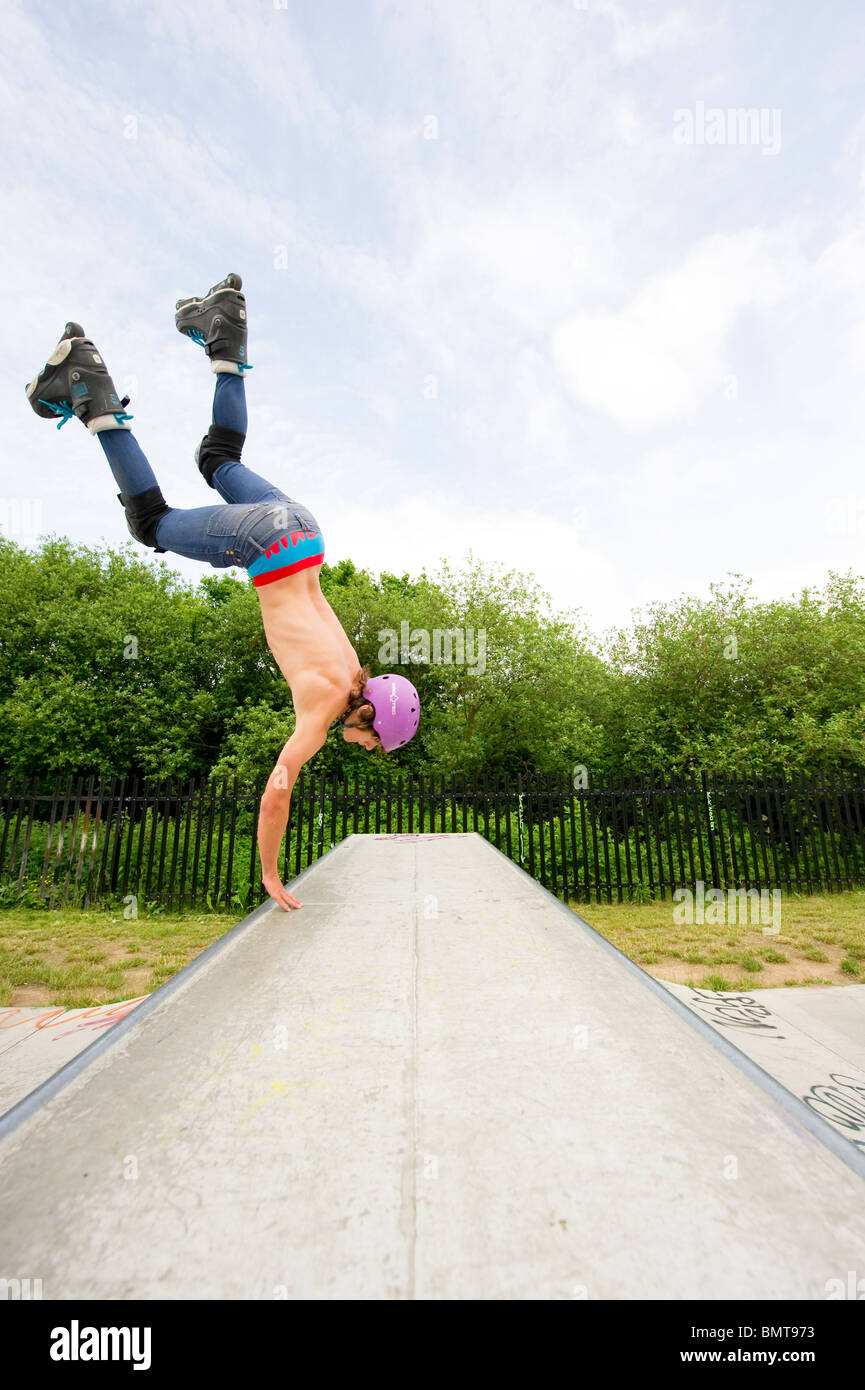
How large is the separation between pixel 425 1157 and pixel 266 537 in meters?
2.67

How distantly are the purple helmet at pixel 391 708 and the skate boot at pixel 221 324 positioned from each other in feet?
6.21

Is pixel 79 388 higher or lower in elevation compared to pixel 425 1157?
higher

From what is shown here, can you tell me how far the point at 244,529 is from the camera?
3.01 metres

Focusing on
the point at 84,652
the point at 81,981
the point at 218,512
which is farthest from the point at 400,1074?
the point at 84,652

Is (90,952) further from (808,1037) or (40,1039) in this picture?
(808,1037)

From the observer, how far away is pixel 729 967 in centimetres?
536

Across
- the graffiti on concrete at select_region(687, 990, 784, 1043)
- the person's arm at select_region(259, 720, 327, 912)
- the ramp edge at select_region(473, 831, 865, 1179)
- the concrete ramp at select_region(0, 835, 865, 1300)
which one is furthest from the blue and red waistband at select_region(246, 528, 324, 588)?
the graffiti on concrete at select_region(687, 990, 784, 1043)

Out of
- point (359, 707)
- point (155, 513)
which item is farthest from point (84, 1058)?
point (155, 513)

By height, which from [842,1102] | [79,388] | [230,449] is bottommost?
[842,1102]

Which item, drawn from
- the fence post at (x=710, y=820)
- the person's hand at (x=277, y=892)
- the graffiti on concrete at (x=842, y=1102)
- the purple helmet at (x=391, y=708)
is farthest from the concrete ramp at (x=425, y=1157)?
the fence post at (x=710, y=820)

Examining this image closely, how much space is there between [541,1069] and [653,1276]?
478 mm

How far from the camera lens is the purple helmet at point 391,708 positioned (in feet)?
11.0

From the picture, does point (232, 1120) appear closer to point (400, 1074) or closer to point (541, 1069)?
point (400, 1074)
